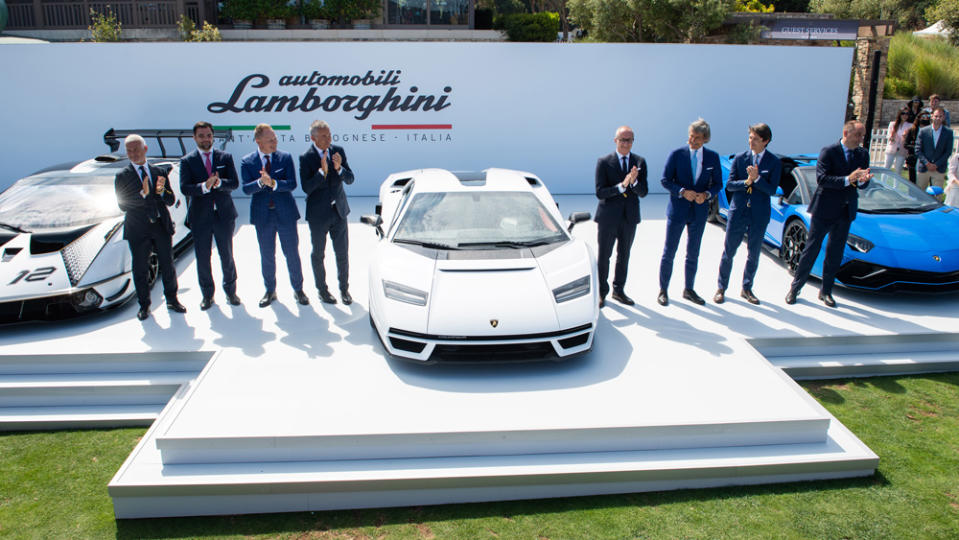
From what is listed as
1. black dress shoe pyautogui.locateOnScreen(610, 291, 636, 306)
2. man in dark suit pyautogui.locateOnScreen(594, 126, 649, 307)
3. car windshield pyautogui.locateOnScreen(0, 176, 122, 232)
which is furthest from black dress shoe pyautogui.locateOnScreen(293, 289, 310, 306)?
black dress shoe pyautogui.locateOnScreen(610, 291, 636, 306)

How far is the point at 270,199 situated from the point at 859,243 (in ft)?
18.0

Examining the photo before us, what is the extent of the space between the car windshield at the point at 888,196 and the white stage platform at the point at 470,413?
4.33 feet

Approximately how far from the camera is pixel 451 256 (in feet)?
15.2

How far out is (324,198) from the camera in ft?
18.1

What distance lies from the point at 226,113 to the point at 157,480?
26.2ft

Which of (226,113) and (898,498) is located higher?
(226,113)

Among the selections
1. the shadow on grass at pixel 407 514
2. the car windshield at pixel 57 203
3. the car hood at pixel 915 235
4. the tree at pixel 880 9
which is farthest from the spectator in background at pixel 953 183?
the tree at pixel 880 9

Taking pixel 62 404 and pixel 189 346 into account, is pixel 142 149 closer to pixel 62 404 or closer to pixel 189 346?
pixel 189 346

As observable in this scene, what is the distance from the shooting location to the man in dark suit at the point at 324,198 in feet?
17.7

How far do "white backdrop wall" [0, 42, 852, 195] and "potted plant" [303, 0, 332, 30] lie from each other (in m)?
10.3

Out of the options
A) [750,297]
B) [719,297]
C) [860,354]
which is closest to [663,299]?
[719,297]

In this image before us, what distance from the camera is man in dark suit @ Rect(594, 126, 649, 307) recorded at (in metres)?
5.45

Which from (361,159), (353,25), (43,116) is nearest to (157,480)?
(361,159)

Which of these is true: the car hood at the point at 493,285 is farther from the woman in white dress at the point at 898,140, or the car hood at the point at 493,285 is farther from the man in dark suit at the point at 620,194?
the woman in white dress at the point at 898,140
